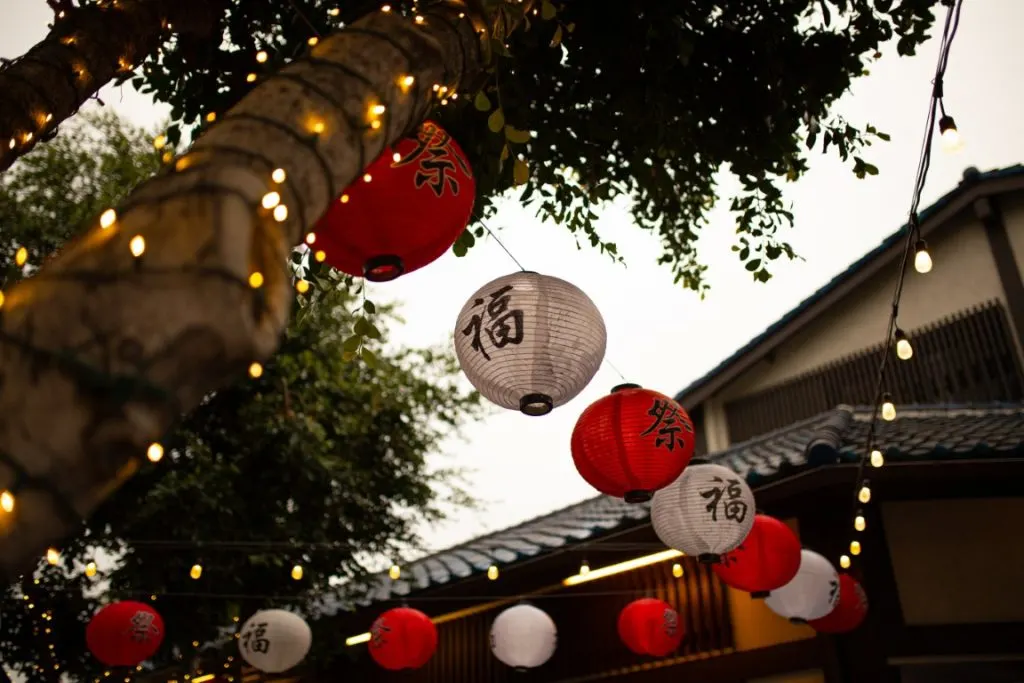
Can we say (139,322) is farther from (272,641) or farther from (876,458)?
(272,641)

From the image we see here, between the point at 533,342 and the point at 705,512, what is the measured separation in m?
2.39

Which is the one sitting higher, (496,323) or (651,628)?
(496,323)

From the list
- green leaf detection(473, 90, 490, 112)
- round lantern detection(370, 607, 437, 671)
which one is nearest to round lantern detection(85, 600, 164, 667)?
round lantern detection(370, 607, 437, 671)

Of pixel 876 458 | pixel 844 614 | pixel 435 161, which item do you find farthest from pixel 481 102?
pixel 844 614

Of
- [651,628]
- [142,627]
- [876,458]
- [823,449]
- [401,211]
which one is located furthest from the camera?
[142,627]

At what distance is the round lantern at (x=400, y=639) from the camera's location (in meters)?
9.38

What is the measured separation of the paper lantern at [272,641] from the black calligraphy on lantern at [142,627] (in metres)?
1.02

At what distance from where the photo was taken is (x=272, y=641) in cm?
964

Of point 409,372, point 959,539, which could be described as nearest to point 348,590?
point 409,372

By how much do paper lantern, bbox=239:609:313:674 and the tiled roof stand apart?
2.27m

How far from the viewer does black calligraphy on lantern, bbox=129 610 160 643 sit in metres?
9.16

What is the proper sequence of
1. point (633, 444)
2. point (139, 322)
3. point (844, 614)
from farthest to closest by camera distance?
point (844, 614) < point (633, 444) < point (139, 322)

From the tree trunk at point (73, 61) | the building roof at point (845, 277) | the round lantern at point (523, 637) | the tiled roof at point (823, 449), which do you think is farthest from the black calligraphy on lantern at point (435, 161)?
the building roof at point (845, 277)

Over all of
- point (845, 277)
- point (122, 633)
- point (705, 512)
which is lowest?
point (122, 633)
